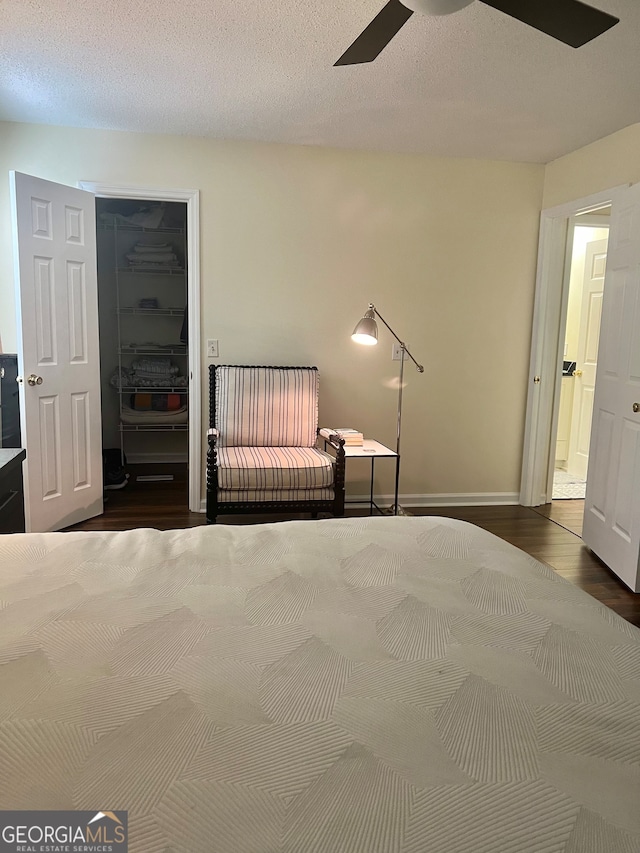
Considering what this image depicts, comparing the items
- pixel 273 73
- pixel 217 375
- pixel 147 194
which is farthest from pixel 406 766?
pixel 147 194

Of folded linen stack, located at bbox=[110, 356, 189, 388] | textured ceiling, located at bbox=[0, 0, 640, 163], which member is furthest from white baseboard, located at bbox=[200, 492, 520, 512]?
textured ceiling, located at bbox=[0, 0, 640, 163]

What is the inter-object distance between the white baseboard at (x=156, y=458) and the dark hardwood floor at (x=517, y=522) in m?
0.79

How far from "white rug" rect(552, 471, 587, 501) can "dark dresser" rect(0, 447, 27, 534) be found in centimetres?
392

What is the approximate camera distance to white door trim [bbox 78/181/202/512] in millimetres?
3818

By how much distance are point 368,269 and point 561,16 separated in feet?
8.17

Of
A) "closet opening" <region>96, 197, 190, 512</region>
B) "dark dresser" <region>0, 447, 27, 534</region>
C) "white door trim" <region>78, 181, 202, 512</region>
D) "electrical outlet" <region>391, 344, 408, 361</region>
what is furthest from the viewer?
"closet opening" <region>96, 197, 190, 512</region>

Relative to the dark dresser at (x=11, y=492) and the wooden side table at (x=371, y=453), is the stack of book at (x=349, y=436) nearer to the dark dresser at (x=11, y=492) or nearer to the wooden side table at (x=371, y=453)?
the wooden side table at (x=371, y=453)

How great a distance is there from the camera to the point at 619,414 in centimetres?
329

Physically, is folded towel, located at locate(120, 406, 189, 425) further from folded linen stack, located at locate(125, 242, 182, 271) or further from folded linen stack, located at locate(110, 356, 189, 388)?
folded linen stack, located at locate(125, 242, 182, 271)

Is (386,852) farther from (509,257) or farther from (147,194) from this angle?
(509,257)

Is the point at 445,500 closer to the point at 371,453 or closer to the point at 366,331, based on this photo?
the point at 371,453

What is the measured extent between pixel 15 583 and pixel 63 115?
3.18 metres

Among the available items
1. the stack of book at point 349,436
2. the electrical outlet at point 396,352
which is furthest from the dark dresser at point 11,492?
the electrical outlet at point 396,352

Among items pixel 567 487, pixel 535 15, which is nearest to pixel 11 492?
pixel 535 15
